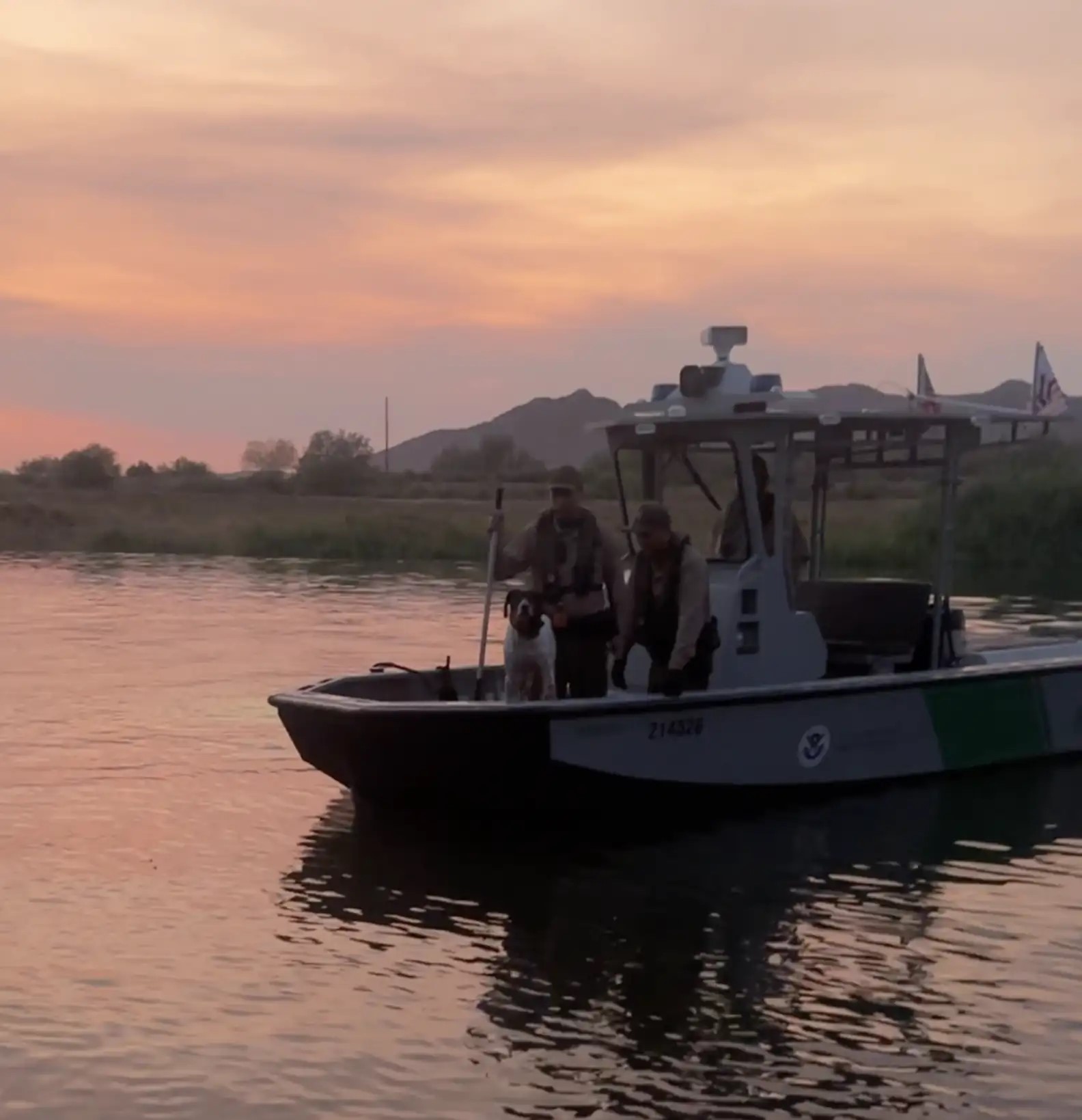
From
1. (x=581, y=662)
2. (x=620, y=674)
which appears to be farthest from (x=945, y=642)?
(x=581, y=662)

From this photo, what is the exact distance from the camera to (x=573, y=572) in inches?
422

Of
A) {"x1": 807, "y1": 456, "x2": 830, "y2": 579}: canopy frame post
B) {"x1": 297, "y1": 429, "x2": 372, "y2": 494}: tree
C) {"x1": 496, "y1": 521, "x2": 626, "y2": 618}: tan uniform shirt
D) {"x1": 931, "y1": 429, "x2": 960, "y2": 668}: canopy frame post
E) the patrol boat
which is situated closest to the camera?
the patrol boat

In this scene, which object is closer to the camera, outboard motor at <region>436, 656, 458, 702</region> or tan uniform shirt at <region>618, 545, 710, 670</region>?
tan uniform shirt at <region>618, 545, 710, 670</region>

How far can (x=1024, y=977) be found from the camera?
8.05 metres

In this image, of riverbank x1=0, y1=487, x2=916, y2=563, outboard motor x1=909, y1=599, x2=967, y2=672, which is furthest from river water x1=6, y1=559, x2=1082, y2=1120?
riverbank x1=0, y1=487, x2=916, y2=563

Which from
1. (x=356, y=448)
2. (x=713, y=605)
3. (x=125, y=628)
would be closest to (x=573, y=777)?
(x=713, y=605)

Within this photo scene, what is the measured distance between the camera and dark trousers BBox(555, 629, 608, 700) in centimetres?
1077

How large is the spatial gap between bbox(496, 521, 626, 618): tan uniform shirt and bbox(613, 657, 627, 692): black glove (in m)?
0.58

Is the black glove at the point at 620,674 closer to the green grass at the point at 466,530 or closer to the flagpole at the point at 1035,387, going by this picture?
the flagpole at the point at 1035,387

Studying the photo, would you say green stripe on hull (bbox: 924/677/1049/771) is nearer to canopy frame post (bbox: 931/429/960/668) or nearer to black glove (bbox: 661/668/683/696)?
canopy frame post (bbox: 931/429/960/668)

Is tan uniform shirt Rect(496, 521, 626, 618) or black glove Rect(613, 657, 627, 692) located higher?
tan uniform shirt Rect(496, 521, 626, 618)

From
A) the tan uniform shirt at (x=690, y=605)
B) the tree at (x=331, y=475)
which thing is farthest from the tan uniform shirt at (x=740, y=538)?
the tree at (x=331, y=475)

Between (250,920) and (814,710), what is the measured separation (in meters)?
3.74

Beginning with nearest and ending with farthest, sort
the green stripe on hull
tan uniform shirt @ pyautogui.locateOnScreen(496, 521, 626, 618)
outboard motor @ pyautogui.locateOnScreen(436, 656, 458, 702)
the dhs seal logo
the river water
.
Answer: the river water → tan uniform shirt @ pyautogui.locateOnScreen(496, 521, 626, 618) → outboard motor @ pyautogui.locateOnScreen(436, 656, 458, 702) → the dhs seal logo → the green stripe on hull
